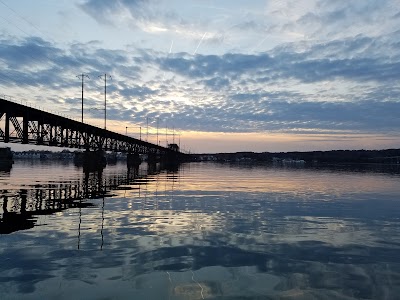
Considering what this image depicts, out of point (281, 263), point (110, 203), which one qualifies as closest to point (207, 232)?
point (281, 263)

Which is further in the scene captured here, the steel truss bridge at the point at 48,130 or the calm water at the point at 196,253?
the steel truss bridge at the point at 48,130

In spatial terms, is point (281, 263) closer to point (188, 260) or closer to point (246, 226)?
point (188, 260)

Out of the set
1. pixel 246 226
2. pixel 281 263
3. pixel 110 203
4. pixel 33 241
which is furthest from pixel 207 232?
pixel 110 203

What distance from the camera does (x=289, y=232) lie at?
1875 cm

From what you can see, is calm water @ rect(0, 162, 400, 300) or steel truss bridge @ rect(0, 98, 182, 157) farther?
steel truss bridge @ rect(0, 98, 182, 157)

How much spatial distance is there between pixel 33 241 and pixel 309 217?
17.1 meters

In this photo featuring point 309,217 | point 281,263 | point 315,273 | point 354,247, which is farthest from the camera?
point 309,217

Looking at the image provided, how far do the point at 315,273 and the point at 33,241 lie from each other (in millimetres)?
12315

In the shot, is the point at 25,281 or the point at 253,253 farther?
the point at 253,253

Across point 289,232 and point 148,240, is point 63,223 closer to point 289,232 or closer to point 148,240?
point 148,240

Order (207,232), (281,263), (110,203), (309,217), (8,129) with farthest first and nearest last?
1. (8,129)
2. (110,203)
3. (309,217)
4. (207,232)
5. (281,263)

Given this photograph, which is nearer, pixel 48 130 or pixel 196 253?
pixel 196 253

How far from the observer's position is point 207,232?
728 inches

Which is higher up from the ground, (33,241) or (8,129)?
(8,129)
